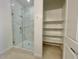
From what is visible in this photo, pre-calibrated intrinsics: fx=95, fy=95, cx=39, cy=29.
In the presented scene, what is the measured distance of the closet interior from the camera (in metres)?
4.11

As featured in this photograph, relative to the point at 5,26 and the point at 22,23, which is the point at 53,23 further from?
the point at 5,26

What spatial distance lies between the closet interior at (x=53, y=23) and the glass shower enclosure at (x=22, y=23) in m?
0.93

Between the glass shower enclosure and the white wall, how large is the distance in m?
0.21

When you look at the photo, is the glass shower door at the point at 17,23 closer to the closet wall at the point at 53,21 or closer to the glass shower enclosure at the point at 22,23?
the glass shower enclosure at the point at 22,23

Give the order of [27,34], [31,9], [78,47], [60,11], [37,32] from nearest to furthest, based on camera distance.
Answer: [78,47], [37,32], [31,9], [27,34], [60,11]

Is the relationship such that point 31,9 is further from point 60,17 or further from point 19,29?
point 60,17

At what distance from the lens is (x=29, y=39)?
3.48 m

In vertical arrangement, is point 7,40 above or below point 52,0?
below

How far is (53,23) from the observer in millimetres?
4242

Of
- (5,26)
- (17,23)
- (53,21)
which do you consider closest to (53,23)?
(53,21)

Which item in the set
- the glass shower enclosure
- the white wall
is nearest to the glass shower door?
the glass shower enclosure

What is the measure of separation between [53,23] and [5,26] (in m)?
2.04

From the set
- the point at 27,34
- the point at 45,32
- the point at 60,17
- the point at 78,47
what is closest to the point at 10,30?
the point at 27,34

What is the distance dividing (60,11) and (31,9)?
1.41 m
